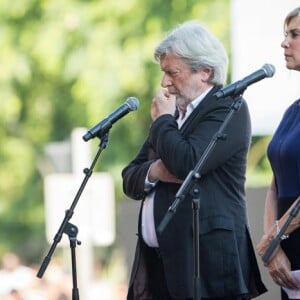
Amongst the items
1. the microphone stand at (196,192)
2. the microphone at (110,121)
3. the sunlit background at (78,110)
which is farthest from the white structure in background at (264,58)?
the microphone stand at (196,192)

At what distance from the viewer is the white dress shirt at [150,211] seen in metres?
5.61

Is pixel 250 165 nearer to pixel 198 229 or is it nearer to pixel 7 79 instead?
pixel 7 79

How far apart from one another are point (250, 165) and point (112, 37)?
173 cm

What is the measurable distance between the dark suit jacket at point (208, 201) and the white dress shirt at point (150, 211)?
28 mm

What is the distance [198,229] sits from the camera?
532 centimetres

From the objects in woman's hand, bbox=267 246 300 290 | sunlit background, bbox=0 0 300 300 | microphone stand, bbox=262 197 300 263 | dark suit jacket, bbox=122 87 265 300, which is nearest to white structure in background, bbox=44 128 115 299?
sunlit background, bbox=0 0 300 300

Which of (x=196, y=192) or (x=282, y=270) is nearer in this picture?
(x=196, y=192)

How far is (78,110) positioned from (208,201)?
870cm

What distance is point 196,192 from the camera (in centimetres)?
525

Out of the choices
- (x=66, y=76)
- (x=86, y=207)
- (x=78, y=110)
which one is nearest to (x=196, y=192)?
(x=86, y=207)

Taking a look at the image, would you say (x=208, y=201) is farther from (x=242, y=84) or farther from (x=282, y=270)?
(x=242, y=84)

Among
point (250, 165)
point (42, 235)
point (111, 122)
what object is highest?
point (111, 122)

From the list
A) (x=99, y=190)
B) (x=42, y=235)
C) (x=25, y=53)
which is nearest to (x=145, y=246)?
(x=99, y=190)

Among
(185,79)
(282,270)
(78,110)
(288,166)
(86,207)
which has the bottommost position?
(86,207)
